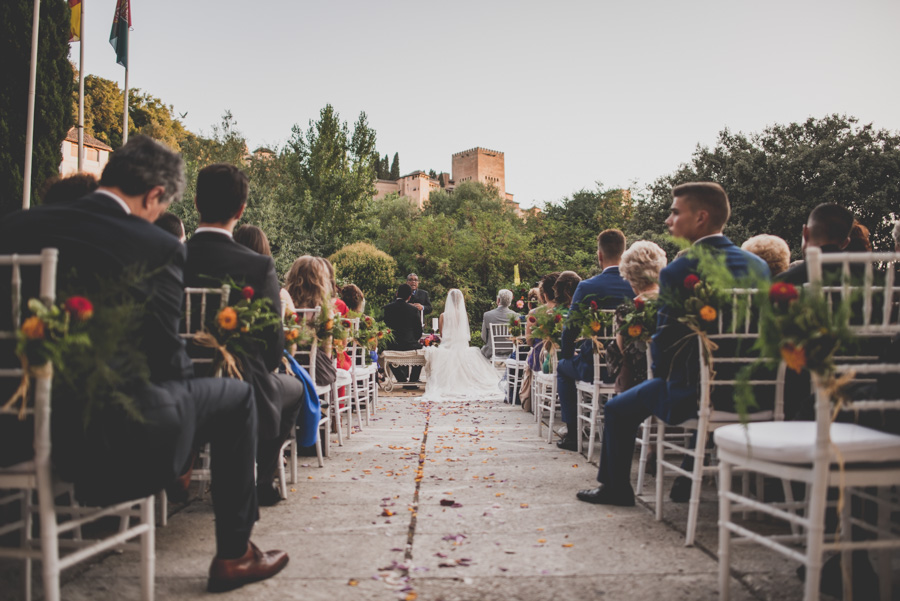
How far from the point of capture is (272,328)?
3.22 metres

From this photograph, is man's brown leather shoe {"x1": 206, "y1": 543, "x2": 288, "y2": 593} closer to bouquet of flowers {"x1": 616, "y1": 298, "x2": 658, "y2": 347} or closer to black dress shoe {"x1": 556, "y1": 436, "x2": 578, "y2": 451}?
bouquet of flowers {"x1": 616, "y1": 298, "x2": 658, "y2": 347}

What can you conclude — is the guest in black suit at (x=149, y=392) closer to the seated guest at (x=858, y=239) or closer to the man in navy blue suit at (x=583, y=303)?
the man in navy blue suit at (x=583, y=303)

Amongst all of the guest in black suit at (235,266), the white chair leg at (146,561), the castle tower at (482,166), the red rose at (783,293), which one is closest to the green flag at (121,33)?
the guest in black suit at (235,266)

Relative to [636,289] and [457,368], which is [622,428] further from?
[457,368]

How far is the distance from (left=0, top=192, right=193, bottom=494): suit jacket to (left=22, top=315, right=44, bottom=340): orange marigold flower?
0.67ft

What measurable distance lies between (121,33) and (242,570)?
1807 cm

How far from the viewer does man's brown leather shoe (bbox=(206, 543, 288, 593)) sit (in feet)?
8.46

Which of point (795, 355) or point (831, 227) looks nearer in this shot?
point (795, 355)

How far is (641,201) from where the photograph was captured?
32.6 meters

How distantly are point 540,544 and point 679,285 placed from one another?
1565 millimetres

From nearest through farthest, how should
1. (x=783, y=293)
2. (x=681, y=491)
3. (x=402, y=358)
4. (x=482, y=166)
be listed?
1. (x=783, y=293)
2. (x=681, y=491)
3. (x=402, y=358)
4. (x=482, y=166)

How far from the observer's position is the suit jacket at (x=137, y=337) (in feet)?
6.68

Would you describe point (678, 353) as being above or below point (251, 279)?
below

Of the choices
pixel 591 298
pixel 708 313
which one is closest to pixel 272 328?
pixel 708 313
